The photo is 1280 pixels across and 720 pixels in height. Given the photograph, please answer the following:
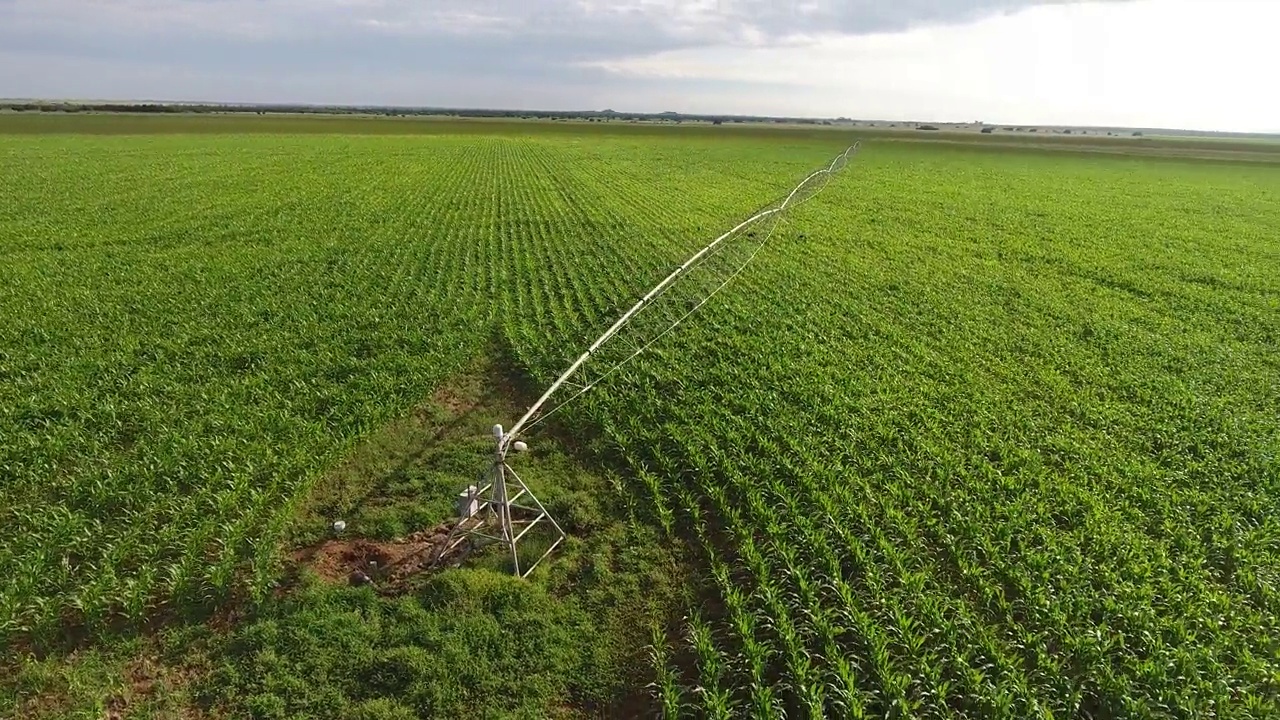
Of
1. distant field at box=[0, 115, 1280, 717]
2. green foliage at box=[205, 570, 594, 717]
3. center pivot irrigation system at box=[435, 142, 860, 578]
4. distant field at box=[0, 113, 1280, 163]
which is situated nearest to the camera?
green foliage at box=[205, 570, 594, 717]

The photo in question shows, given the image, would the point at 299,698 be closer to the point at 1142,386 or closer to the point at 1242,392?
the point at 1142,386

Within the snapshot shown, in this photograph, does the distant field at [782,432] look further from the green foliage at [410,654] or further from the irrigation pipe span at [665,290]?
the irrigation pipe span at [665,290]

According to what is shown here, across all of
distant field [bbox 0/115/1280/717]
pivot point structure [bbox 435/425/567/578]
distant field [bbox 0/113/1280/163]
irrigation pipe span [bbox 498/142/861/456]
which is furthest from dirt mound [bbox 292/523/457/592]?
distant field [bbox 0/113/1280/163]

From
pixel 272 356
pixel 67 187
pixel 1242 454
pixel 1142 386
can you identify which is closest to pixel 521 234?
pixel 272 356

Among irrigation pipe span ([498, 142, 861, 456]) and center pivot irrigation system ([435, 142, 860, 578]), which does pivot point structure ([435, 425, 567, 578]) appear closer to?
center pivot irrigation system ([435, 142, 860, 578])

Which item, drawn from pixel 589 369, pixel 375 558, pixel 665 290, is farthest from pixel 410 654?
pixel 665 290

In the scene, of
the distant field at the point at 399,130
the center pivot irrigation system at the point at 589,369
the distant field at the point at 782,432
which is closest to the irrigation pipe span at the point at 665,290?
the center pivot irrigation system at the point at 589,369
